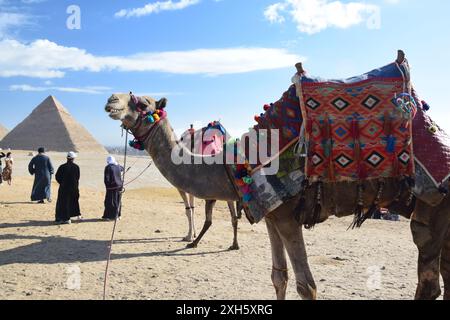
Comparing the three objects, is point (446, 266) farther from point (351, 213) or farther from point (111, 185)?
point (111, 185)

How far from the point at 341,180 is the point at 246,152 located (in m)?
0.85

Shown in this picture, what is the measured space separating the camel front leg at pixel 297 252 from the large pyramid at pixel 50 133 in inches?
4587

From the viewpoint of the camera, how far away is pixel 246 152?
360cm

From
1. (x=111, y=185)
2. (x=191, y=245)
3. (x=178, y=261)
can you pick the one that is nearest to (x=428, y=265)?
(x=178, y=261)

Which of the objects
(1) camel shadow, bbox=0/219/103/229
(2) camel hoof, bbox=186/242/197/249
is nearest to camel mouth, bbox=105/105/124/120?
(2) camel hoof, bbox=186/242/197/249

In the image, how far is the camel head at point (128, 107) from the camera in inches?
163

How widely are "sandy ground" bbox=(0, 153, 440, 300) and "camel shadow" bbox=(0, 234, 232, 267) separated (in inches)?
0.7

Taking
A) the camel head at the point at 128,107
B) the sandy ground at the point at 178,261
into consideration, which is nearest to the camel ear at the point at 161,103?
the camel head at the point at 128,107

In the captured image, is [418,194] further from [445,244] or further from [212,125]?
[212,125]

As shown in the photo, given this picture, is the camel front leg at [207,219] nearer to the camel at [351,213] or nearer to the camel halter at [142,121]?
the camel halter at [142,121]

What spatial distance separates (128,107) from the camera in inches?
170

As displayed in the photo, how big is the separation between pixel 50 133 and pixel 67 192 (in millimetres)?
115989

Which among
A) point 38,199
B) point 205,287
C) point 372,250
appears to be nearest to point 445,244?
point 205,287
